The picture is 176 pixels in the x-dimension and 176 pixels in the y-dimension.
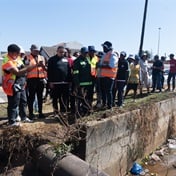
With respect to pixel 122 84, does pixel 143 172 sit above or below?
below

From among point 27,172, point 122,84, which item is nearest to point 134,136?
point 122,84

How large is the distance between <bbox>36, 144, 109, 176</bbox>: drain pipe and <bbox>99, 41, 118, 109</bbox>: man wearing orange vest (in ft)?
9.17

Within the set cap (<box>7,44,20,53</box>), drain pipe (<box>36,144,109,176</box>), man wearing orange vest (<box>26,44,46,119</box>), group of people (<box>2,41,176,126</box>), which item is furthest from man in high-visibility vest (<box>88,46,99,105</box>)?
drain pipe (<box>36,144,109,176</box>)

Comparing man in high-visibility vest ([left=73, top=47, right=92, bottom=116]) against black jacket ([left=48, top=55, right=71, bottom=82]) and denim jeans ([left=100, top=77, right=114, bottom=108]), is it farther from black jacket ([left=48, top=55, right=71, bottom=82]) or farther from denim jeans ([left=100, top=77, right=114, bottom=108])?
denim jeans ([left=100, top=77, right=114, bottom=108])

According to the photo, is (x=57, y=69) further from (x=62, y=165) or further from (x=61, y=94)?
(x=62, y=165)

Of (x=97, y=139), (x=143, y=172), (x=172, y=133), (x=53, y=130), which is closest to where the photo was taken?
(x=53, y=130)

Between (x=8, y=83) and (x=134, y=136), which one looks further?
(x=134, y=136)

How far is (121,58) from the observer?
8.80 meters

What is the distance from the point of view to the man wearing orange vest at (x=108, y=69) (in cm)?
772

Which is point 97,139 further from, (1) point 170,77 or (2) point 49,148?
(1) point 170,77

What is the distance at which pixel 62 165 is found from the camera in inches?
200

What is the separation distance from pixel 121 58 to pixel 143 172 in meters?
3.15

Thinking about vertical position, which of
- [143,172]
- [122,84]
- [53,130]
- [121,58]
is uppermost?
[121,58]

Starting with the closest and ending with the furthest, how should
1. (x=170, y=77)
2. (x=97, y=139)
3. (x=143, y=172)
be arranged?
(x=97, y=139) → (x=143, y=172) → (x=170, y=77)
